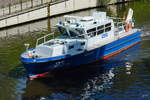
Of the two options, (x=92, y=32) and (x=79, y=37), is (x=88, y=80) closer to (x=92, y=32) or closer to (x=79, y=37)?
(x=79, y=37)

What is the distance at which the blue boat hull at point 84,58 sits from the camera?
26391 millimetres

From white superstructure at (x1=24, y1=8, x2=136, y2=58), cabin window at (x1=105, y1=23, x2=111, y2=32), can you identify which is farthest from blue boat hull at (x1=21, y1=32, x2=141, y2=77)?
cabin window at (x1=105, y1=23, x2=111, y2=32)

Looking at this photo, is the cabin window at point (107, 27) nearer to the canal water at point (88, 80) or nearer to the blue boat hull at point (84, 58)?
the blue boat hull at point (84, 58)

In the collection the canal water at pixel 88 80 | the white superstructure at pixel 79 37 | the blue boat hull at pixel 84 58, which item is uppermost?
the white superstructure at pixel 79 37

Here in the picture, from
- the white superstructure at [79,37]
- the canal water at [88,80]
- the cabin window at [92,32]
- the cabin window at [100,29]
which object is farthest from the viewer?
the cabin window at [100,29]

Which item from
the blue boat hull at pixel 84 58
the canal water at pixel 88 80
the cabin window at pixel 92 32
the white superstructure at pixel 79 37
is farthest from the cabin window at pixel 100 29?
the canal water at pixel 88 80

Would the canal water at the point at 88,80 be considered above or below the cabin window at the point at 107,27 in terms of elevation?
below

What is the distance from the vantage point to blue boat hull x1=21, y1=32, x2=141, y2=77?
1039 inches

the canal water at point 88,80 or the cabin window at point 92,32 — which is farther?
the cabin window at point 92,32

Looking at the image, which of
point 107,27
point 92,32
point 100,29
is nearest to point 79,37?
point 92,32

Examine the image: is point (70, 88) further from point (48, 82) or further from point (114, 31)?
point (114, 31)

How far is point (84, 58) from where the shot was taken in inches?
1148

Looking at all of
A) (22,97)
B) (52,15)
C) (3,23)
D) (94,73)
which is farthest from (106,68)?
(52,15)

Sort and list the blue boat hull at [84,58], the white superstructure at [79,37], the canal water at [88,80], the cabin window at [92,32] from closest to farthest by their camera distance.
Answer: the canal water at [88,80] → the blue boat hull at [84,58] → the white superstructure at [79,37] → the cabin window at [92,32]
